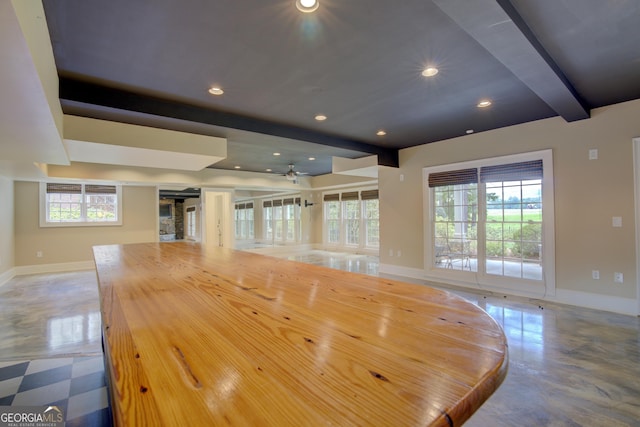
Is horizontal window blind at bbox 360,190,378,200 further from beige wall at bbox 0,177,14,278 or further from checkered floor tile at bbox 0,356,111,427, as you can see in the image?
beige wall at bbox 0,177,14,278

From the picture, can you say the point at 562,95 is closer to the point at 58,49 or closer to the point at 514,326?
the point at 514,326

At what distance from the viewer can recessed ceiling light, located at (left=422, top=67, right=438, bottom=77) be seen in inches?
110

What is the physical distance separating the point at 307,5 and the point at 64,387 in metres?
3.16

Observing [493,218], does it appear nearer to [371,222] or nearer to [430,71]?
[430,71]

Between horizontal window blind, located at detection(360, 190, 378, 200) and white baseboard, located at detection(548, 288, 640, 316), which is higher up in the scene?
horizontal window blind, located at detection(360, 190, 378, 200)

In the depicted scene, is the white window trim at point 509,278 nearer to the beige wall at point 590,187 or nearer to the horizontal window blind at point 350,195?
the beige wall at point 590,187

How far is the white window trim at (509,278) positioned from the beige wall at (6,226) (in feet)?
25.4

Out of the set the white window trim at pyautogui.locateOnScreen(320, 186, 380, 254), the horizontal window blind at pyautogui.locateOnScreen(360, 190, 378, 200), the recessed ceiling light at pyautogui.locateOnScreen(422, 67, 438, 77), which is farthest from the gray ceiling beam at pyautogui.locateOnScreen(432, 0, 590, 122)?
the white window trim at pyautogui.locateOnScreen(320, 186, 380, 254)

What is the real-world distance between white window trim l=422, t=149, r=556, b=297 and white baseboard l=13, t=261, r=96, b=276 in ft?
22.5

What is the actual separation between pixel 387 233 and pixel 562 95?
3.85 m

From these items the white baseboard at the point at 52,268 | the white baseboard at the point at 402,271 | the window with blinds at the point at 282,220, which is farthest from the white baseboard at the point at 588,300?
the white baseboard at the point at 52,268

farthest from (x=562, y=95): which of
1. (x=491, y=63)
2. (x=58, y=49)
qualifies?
(x=58, y=49)

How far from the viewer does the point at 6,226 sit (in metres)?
6.00

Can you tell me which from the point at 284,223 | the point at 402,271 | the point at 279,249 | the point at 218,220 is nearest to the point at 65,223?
the point at 218,220
